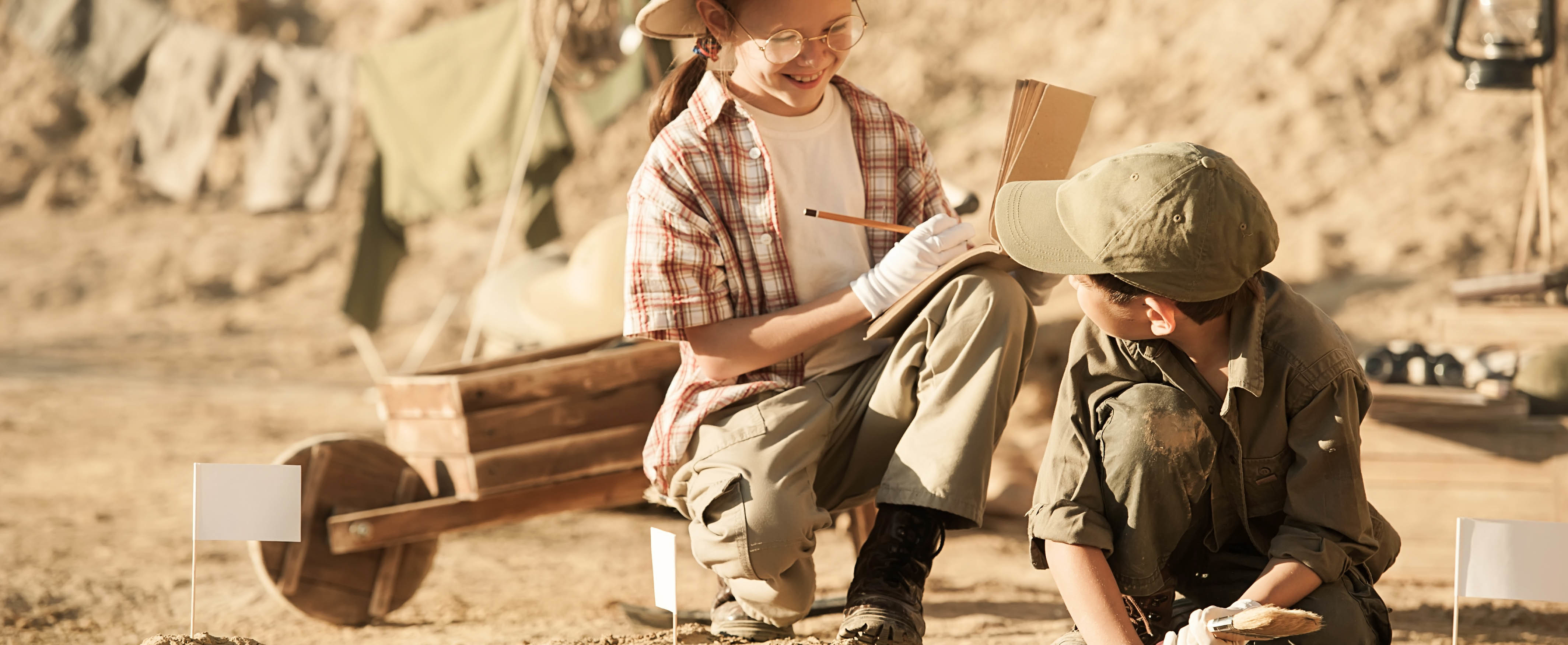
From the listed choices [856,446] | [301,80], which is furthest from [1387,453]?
[301,80]

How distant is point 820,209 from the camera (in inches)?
90.0

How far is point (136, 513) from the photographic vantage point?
13.3 feet

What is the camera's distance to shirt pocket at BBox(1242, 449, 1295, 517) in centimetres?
167

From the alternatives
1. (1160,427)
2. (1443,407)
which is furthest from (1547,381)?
A: (1160,427)

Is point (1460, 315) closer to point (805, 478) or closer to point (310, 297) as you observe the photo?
point (805, 478)

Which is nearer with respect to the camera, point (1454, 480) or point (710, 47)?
point (710, 47)

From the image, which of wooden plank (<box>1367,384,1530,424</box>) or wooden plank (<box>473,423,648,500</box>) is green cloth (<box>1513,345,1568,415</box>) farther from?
wooden plank (<box>473,423,648,500</box>)

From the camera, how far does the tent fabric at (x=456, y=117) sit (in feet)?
16.1

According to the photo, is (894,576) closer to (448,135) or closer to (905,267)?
(905,267)

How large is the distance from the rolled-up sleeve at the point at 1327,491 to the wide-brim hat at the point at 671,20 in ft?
4.16

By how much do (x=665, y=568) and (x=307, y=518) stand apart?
1062 millimetres

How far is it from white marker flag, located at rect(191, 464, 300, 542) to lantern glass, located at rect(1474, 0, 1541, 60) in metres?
3.85

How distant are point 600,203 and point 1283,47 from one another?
4363 millimetres

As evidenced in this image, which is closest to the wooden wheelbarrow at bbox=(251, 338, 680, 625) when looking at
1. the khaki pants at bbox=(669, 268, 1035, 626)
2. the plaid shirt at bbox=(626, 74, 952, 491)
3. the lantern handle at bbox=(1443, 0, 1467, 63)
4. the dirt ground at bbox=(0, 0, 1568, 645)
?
the dirt ground at bbox=(0, 0, 1568, 645)
